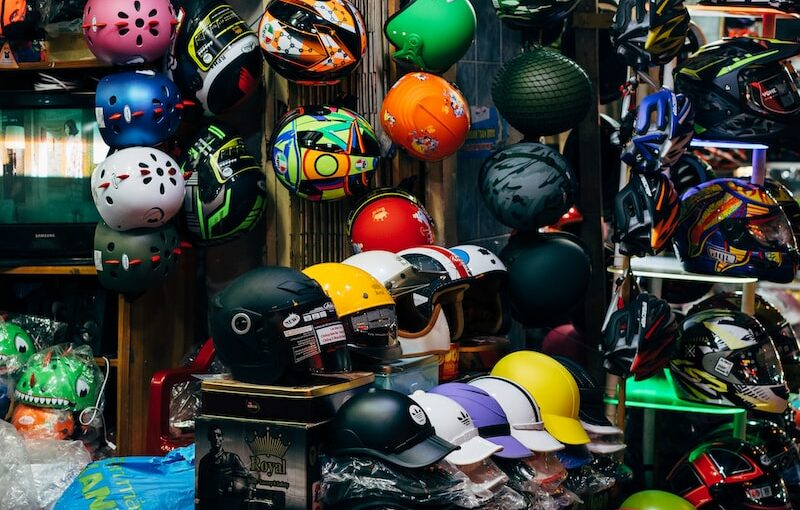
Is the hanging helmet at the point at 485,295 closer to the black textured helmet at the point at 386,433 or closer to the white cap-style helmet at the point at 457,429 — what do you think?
the white cap-style helmet at the point at 457,429

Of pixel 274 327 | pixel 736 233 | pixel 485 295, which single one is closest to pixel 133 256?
pixel 274 327

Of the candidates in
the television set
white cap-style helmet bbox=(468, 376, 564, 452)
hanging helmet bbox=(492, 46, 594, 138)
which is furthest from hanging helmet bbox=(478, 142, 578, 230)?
the television set

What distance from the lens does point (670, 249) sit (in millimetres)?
5488

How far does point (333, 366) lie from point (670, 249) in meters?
2.68

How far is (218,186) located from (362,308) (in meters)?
1.23

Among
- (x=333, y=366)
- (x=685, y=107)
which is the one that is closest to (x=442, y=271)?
(x=333, y=366)

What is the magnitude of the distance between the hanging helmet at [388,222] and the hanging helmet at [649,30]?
3.57ft

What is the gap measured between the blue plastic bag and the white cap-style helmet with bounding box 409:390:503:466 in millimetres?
1031

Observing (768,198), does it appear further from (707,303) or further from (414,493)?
(414,493)

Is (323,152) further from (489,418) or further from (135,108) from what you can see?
(489,418)

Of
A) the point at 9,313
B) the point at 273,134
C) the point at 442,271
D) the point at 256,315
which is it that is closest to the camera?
the point at 256,315

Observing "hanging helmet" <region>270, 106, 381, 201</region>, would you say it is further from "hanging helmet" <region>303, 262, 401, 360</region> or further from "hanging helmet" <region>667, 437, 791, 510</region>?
"hanging helmet" <region>667, 437, 791, 510</region>

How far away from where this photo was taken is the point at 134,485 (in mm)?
3873

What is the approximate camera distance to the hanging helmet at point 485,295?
449cm
